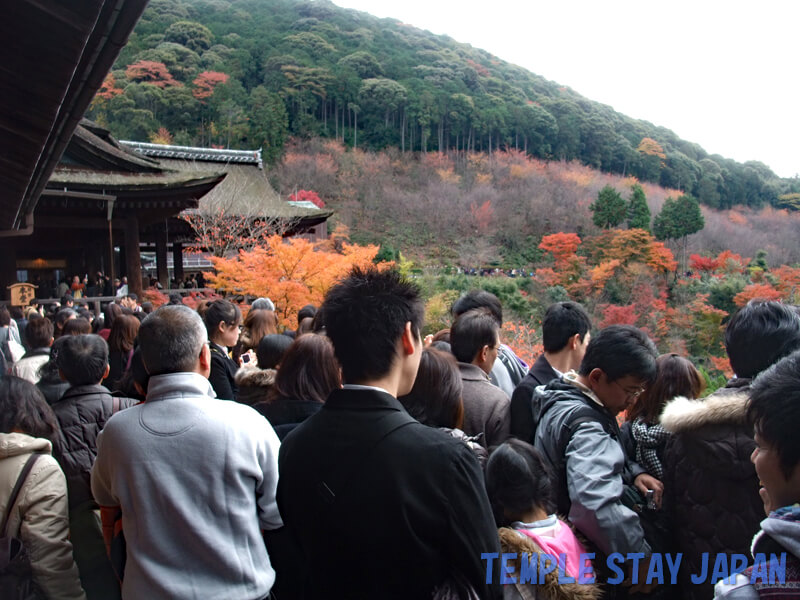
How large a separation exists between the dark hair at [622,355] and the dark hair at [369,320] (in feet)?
2.98

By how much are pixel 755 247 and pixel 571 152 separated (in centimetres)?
2091

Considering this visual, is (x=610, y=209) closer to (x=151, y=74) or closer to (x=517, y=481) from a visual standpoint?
(x=517, y=481)

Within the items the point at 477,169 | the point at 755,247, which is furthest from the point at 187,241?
the point at 755,247

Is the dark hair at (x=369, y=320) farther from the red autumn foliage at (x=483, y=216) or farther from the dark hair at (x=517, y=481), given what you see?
the red autumn foliage at (x=483, y=216)

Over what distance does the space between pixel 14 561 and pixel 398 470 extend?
5.72ft

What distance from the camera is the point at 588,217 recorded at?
35.7 metres

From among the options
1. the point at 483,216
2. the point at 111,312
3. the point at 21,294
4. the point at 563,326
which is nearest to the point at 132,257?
the point at 21,294

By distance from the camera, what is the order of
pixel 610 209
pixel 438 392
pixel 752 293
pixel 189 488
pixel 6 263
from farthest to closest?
pixel 610 209
pixel 752 293
pixel 6 263
pixel 438 392
pixel 189 488

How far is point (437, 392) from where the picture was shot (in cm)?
202

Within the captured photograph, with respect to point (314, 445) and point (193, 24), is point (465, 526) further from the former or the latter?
point (193, 24)

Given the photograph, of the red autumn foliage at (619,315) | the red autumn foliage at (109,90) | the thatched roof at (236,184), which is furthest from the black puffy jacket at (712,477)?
the red autumn foliage at (109,90)

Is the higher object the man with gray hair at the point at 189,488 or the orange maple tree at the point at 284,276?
the man with gray hair at the point at 189,488

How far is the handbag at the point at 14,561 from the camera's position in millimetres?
1883

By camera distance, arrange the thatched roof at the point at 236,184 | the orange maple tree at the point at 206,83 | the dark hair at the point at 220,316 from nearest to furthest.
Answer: the dark hair at the point at 220,316, the thatched roof at the point at 236,184, the orange maple tree at the point at 206,83
